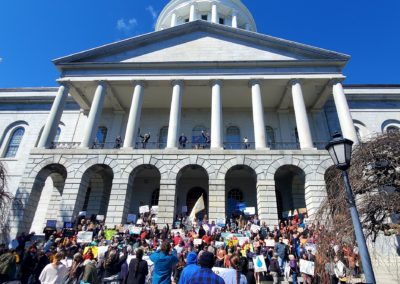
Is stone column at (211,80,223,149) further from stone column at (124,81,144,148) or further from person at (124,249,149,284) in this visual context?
person at (124,249,149,284)

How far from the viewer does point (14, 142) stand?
28.4 metres

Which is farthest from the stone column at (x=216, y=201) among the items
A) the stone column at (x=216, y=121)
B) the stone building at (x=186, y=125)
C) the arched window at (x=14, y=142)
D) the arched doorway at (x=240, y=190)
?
the arched window at (x=14, y=142)

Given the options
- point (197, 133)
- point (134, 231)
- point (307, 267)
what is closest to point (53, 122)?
point (134, 231)

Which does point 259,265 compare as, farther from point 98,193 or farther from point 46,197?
point 46,197

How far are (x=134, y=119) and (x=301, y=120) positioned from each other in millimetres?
12323

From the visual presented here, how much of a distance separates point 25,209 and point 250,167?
1484cm

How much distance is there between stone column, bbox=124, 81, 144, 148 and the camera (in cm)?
2027

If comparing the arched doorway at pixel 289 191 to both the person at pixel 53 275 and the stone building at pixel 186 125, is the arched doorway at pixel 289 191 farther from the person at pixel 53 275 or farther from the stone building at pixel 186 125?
the person at pixel 53 275

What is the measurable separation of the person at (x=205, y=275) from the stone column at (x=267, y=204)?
13.9 m

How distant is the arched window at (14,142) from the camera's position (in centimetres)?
2766

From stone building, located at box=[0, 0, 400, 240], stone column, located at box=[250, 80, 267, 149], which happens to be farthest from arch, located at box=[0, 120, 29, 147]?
stone column, located at box=[250, 80, 267, 149]

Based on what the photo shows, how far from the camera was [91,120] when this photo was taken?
2094 cm

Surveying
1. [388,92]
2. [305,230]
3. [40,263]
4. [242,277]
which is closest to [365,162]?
[242,277]

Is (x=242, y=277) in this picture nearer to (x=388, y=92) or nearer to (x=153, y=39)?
(x=153, y=39)
